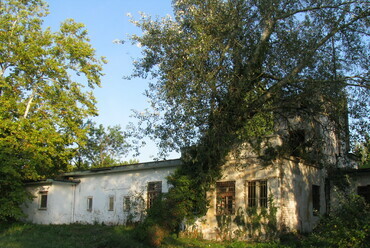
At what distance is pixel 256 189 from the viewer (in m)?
18.4

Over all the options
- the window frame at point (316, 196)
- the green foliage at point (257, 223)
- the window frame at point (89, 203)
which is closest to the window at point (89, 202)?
the window frame at point (89, 203)

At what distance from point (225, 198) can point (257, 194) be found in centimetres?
181

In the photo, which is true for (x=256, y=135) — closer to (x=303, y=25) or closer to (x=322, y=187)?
(x=303, y=25)

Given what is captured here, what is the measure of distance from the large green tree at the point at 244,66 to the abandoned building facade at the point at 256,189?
6.55 ft

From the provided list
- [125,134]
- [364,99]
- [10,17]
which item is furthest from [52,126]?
[364,99]

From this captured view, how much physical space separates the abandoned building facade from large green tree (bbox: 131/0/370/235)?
2.00 m

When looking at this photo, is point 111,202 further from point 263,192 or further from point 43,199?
point 263,192

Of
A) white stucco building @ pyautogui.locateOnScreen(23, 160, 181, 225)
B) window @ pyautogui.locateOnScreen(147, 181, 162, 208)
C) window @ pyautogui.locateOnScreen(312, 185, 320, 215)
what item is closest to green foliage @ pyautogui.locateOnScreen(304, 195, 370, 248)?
window @ pyautogui.locateOnScreen(312, 185, 320, 215)

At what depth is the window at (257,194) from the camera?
18.1 meters

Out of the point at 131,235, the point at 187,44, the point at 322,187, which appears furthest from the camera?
the point at 322,187

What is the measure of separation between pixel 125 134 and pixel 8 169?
884 cm

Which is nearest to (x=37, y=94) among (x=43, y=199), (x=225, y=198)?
(x=43, y=199)

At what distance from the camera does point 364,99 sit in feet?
53.6

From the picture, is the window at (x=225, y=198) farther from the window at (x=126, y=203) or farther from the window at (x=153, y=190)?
the window at (x=126, y=203)
